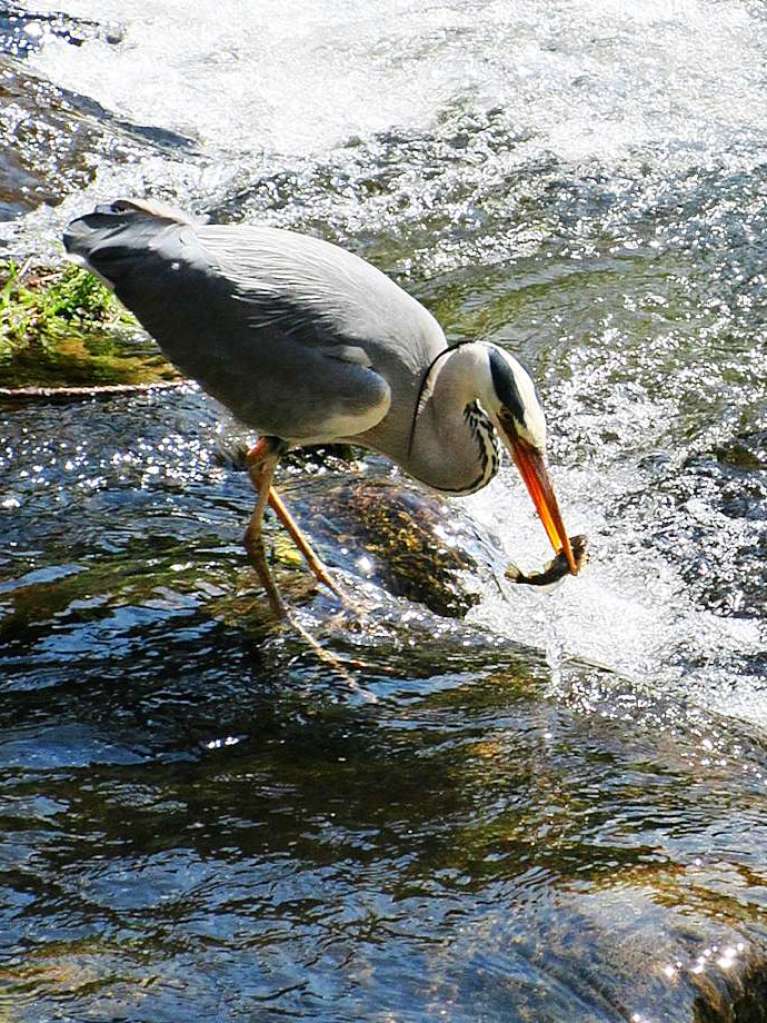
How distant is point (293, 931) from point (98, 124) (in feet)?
25.1

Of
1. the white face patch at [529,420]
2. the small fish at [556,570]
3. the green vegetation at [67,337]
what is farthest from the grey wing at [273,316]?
the green vegetation at [67,337]

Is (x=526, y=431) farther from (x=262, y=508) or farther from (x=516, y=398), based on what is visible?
(x=262, y=508)

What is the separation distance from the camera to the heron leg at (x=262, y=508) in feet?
16.3

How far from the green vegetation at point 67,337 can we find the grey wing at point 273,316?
48.1 inches

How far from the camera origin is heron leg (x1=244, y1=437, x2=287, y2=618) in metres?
4.96

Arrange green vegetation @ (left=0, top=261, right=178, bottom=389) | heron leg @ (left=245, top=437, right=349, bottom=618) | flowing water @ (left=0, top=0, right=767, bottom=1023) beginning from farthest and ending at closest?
green vegetation @ (left=0, top=261, right=178, bottom=389)
heron leg @ (left=245, top=437, right=349, bottom=618)
flowing water @ (left=0, top=0, right=767, bottom=1023)

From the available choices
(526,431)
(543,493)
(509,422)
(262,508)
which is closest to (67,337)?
(262,508)

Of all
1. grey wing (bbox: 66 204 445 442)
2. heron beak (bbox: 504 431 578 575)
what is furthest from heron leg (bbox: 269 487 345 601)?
heron beak (bbox: 504 431 578 575)

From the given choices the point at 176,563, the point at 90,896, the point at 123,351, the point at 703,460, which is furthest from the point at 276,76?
the point at 90,896

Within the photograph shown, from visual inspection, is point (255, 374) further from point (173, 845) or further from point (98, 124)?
point (98, 124)

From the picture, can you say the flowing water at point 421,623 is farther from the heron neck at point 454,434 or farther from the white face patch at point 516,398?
A: the white face patch at point 516,398

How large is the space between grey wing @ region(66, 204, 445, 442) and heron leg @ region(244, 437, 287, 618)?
0.30ft

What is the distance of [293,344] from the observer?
5176mm

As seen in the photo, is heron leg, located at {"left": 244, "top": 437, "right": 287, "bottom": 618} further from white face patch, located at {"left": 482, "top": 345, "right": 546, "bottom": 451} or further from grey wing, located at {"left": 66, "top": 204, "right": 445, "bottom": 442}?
white face patch, located at {"left": 482, "top": 345, "right": 546, "bottom": 451}
